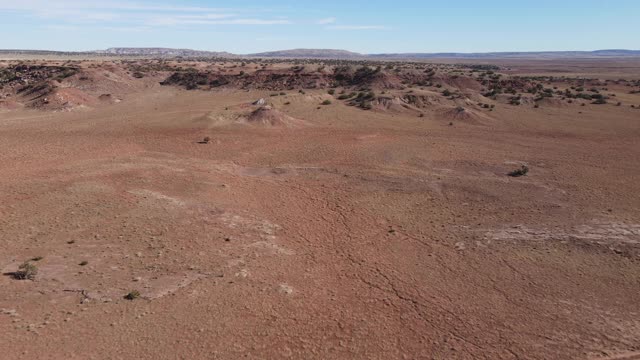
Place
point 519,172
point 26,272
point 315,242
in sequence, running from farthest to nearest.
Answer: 1. point 519,172
2. point 315,242
3. point 26,272

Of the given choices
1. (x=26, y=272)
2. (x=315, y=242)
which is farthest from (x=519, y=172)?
(x=26, y=272)

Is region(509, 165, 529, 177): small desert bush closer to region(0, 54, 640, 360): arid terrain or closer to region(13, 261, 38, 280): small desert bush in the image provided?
region(0, 54, 640, 360): arid terrain

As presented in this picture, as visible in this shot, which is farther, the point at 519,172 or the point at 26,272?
the point at 519,172

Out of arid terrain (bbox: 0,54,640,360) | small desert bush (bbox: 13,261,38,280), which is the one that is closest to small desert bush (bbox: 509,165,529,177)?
arid terrain (bbox: 0,54,640,360)

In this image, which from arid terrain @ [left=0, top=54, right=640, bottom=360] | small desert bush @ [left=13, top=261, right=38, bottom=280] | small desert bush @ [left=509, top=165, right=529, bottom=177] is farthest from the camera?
small desert bush @ [left=509, top=165, right=529, bottom=177]

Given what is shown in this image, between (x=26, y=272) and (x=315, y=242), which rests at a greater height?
(x=26, y=272)

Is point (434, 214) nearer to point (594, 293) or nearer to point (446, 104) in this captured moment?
point (594, 293)

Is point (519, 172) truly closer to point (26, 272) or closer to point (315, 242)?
point (315, 242)

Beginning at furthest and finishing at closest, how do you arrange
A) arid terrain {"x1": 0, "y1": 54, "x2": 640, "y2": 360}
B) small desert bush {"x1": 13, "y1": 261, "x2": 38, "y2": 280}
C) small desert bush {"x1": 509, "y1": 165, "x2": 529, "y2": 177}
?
small desert bush {"x1": 509, "y1": 165, "x2": 529, "y2": 177} → small desert bush {"x1": 13, "y1": 261, "x2": 38, "y2": 280} → arid terrain {"x1": 0, "y1": 54, "x2": 640, "y2": 360}
